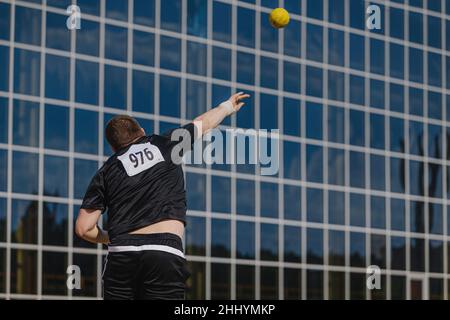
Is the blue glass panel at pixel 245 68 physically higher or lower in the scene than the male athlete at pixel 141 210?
higher

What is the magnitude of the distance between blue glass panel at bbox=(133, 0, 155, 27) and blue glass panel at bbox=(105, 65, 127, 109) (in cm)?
218

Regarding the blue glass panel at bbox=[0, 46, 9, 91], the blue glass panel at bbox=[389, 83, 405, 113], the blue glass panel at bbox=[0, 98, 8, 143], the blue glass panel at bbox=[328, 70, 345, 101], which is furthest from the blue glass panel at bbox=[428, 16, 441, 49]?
the blue glass panel at bbox=[0, 98, 8, 143]

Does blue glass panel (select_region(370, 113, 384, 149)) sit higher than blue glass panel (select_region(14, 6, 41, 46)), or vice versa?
blue glass panel (select_region(14, 6, 41, 46))

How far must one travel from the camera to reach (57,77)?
46.9m

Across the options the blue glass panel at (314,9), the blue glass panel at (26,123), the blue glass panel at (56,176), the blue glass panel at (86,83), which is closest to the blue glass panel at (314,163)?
the blue glass panel at (314,9)

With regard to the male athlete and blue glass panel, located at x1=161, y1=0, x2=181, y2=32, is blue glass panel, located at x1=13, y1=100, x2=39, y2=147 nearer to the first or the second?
blue glass panel, located at x1=161, y1=0, x2=181, y2=32

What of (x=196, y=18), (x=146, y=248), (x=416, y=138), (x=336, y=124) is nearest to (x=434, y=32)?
(x=416, y=138)

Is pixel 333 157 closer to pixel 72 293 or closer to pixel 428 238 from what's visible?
pixel 428 238

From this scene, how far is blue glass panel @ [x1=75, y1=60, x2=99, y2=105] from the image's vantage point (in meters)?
47.5

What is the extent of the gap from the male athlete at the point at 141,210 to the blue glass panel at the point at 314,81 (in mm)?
46065

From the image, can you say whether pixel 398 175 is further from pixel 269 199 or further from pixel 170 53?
pixel 170 53

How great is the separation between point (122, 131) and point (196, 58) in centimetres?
4199

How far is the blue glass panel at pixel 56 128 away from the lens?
4638 cm

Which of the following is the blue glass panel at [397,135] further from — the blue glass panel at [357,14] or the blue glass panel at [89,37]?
the blue glass panel at [89,37]
